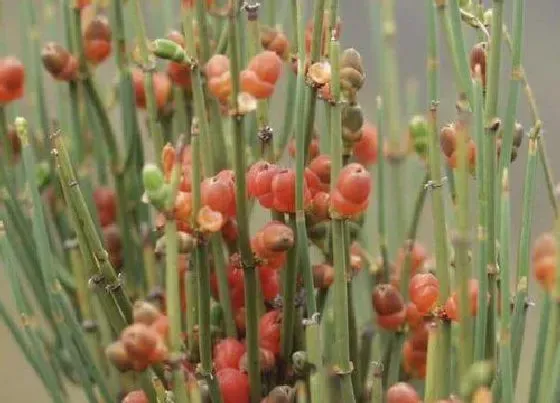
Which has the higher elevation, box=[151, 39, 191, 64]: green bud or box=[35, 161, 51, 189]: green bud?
box=[151, 39, 191, 64]: green bud

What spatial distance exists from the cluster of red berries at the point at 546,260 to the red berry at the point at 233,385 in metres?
0.15

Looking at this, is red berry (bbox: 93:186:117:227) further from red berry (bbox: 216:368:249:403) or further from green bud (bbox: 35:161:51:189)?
red berry (bbox: 216:368:249:403)

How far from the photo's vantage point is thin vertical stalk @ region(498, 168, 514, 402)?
0.37 metres

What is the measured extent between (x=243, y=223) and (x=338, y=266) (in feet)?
0.18

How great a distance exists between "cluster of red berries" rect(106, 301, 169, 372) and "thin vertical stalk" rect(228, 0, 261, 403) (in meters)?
0.08

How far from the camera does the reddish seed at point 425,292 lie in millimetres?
452

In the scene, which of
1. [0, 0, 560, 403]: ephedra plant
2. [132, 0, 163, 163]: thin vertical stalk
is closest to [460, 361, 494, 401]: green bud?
[0, 0, 560, 403]: ephedra plant

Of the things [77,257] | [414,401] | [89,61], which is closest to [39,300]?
[77,257]

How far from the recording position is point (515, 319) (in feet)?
1.42

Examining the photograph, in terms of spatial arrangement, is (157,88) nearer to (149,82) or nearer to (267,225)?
(149,82)

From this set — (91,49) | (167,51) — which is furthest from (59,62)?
(167,51)

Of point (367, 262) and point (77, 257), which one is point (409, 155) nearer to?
point (367, 262)

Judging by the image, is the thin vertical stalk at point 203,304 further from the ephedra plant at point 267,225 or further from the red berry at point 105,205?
the red berry at point 105,205

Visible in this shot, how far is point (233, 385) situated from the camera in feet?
1.49
